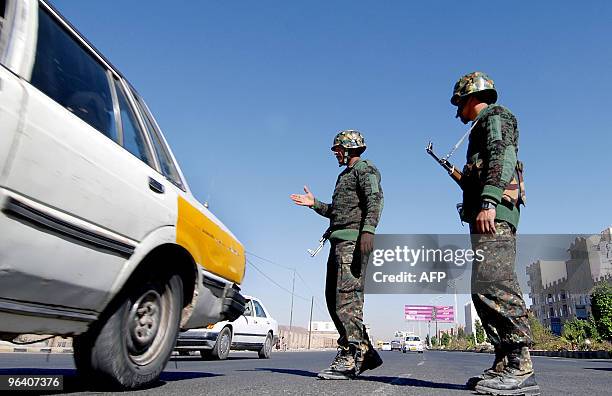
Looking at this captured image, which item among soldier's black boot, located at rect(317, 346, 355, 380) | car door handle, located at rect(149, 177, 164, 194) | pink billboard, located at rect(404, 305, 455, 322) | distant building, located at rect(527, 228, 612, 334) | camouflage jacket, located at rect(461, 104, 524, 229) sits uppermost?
distant building, located at rect(527, 228, 612, 334)

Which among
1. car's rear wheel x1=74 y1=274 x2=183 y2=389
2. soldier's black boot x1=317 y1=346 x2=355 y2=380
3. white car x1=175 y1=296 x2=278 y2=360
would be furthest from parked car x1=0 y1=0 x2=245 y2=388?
white car x1=175 y1=296 x2=278 y2=360

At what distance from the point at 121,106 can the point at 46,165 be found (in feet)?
3.51

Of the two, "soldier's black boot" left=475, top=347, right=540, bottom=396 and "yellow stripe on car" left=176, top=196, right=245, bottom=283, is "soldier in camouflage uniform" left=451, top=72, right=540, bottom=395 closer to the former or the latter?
"soldier's black boot" left=475, top=347, right=540, bottom=396

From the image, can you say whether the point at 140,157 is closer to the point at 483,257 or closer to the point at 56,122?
the point at 56,122

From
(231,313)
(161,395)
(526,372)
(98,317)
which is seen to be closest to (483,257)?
(526,372)

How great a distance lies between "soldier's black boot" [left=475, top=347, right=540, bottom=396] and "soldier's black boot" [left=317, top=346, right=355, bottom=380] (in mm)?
1100

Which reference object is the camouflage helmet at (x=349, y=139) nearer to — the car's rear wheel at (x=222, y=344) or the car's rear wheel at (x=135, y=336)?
the car's rear wheel at (x=135, y=336)

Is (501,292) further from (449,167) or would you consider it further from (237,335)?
(237,335)

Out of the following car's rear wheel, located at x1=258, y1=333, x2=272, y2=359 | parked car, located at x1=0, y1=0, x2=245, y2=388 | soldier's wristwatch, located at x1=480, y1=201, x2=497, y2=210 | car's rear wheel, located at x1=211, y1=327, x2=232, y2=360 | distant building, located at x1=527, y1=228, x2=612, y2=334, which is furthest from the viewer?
distant building, located at x1=527, y1=228, x2=612, y2=334

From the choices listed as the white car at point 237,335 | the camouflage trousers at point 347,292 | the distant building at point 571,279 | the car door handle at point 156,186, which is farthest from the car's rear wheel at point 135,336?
the distant building at point 571,279

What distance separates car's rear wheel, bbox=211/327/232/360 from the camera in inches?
384

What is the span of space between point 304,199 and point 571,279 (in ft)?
298

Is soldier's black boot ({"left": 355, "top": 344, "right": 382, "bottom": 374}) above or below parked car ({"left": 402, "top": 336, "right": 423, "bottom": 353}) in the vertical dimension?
below

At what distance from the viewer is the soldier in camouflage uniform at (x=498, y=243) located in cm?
294
